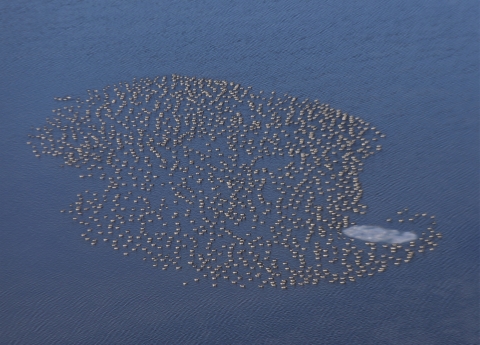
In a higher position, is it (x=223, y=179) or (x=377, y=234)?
(x=223, y=179)

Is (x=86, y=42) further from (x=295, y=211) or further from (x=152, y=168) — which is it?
(x=295, y=211)

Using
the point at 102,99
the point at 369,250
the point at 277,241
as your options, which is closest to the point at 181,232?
the point at 277,241

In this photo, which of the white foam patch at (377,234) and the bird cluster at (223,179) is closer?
the bird cluster at (223,179)

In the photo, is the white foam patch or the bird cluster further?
the white foam patch

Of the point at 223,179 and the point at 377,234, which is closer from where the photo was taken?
the point at 377,234
